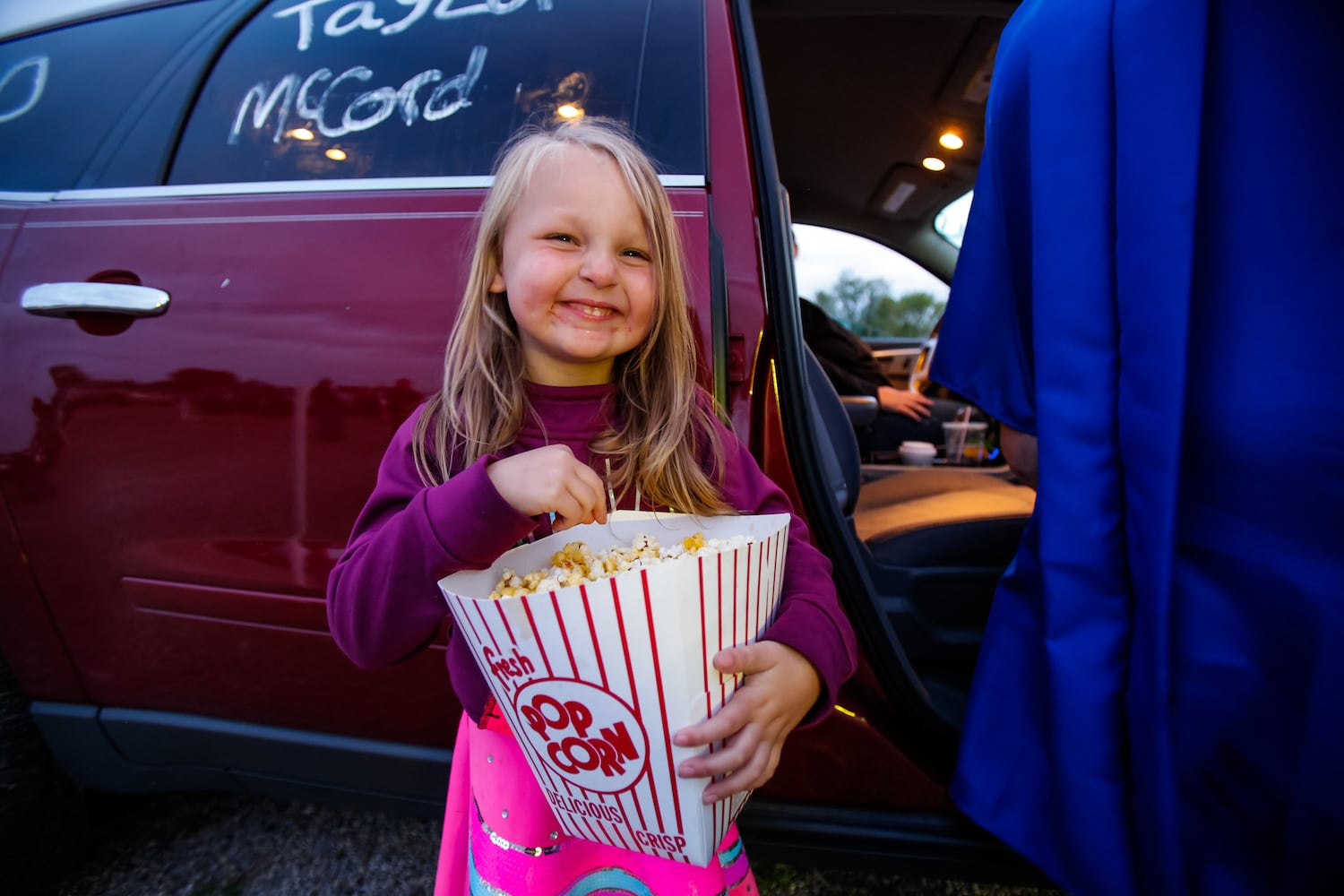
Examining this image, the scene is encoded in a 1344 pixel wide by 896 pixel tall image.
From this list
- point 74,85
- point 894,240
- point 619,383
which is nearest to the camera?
point 619,383

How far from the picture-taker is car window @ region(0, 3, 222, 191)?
130 centimetres

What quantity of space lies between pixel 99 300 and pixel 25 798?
0.94 m

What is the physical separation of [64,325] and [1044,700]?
5.31 feet

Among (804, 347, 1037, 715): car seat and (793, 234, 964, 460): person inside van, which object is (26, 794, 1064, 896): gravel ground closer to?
(804, 347, 1037, 715): car seat

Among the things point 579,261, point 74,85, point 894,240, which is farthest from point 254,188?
point 894,240

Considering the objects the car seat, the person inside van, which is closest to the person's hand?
the person inside van

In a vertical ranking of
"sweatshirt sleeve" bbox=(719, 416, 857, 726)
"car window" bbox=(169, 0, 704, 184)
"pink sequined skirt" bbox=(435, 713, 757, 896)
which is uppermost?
"car window" bbox=(169, 0, 704, 184)

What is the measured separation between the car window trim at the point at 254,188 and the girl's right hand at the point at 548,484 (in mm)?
708

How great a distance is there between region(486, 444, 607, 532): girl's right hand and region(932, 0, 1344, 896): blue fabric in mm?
582

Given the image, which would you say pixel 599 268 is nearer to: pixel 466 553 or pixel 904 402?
pixel 466 553

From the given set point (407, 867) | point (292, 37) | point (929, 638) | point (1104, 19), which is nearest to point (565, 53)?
point (292, 37)

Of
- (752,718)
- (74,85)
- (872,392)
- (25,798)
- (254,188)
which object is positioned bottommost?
(25,798)

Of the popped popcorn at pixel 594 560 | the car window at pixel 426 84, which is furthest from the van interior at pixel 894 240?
the popped popcorn at pixel 594 560

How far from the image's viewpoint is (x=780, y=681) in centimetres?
69
